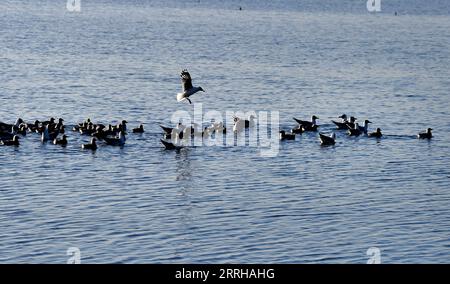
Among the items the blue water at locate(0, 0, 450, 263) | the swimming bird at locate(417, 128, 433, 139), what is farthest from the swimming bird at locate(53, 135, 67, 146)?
the swimming bird at locate(417, 128, 433, 139)

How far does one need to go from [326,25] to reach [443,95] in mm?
76542

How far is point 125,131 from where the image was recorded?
180ft

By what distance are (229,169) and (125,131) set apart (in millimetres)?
10061

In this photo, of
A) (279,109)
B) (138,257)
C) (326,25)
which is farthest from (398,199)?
(326,25)

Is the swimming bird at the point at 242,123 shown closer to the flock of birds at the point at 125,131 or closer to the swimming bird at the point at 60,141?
the flock of birds at the point at 125,131

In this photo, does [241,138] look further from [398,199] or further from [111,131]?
[398,199]

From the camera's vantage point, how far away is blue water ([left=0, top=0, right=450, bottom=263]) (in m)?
34.8

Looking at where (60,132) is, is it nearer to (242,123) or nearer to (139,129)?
(139,129)

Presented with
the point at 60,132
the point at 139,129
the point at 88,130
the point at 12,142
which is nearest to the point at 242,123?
the point at 139,129

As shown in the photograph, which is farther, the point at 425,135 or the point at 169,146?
the point at 425,135

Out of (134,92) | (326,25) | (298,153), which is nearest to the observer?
(298,153)

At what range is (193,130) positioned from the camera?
5456 cm

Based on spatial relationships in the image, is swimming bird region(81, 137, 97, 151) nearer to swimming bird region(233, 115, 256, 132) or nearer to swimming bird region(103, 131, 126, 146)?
swimming bird region(103, 131, 126, 146)

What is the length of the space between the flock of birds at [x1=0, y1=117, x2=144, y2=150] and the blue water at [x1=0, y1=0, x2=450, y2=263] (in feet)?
2.04
